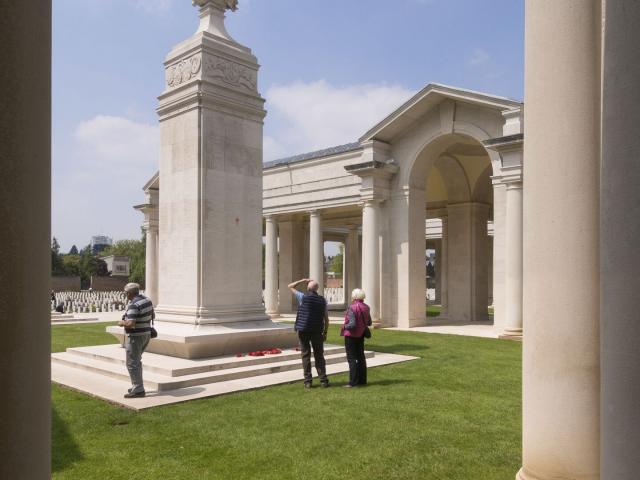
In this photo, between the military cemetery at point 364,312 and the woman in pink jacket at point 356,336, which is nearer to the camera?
the military cemetery at point 364,312

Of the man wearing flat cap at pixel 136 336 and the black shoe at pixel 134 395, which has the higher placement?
the man wearing flat cap at pixel 136 336

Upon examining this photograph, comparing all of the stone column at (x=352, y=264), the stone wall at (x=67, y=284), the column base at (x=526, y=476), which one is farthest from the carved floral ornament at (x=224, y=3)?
the stone wall at (x=67, y=284)

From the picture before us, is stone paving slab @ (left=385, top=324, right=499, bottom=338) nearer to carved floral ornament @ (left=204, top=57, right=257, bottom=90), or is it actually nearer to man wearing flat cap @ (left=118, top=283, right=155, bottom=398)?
carved floral ornament @ (left=204, top=57, right=257, bottom=90)

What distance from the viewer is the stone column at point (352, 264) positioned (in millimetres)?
37500

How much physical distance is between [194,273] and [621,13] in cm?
1056

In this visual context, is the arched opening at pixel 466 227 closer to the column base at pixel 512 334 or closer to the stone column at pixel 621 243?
the column base at pixel 512 334

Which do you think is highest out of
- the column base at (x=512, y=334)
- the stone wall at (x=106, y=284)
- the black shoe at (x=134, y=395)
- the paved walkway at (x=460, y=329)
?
the black shoe at (x=134, y=395)

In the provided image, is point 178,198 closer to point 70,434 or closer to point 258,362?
point 258,362

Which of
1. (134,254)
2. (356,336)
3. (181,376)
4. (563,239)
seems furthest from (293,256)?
(134,254)

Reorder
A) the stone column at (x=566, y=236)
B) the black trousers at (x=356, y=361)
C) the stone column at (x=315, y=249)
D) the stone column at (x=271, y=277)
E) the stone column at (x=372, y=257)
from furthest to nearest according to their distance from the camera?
the stone column at (x=271, y=277)
the stone column at (x=315, y=249)
the stone column at (x=372, y=257)
the black trousers at (x=356, y=361)
the stone column at (x=566, y=236)

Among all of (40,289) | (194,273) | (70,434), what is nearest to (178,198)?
(194,273)

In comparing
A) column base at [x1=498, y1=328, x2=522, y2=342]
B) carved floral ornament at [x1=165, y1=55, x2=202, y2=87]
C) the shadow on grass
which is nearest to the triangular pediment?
column base at [x1=498, y1=328, x2=522, y2=342]

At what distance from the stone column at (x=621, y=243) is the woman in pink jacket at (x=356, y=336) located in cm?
750

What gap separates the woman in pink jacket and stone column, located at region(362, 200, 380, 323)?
1183 centimetres
